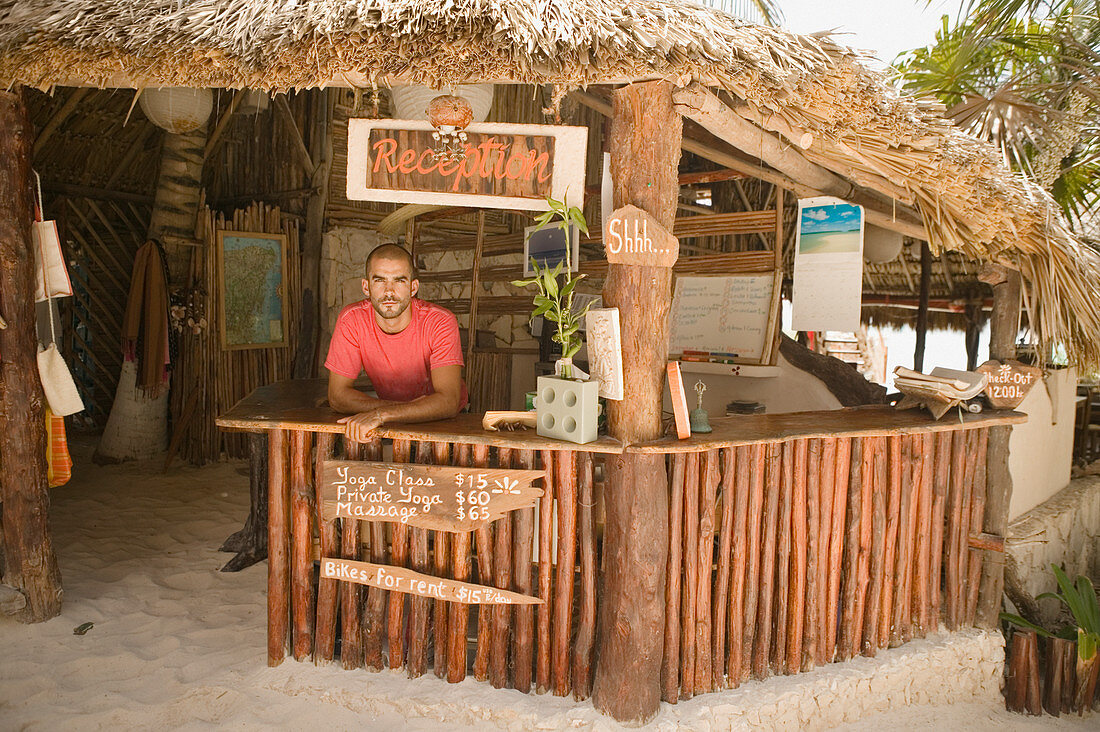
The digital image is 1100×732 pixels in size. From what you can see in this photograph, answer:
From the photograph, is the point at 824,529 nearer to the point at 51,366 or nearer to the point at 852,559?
the point at 852,559

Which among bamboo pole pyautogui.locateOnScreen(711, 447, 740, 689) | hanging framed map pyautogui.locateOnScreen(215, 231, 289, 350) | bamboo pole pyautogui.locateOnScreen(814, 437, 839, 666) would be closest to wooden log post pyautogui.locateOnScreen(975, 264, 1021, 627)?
bamboo pole pyautogui.locateOnScreen(814, 437, 839, 666)

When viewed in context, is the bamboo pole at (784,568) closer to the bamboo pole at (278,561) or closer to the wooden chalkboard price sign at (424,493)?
the wooden chalkboard price sign at (424,493)

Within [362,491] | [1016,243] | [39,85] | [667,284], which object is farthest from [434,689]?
[1016,243]

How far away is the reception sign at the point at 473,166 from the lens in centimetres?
288

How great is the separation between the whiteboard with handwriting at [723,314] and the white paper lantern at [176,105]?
11.4ft

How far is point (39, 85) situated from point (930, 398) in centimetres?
443

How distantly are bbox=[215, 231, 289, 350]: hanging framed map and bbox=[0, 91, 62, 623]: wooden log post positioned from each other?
304 cm

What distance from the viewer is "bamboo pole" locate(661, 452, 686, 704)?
9.52ft

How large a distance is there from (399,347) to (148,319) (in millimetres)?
→ 3688

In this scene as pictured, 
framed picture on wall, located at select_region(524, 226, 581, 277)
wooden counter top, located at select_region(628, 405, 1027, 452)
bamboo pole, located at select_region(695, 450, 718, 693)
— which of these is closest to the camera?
wooden counter top, located at select_region(628, 405, 1027, 452)

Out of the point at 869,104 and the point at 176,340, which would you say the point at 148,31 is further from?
the point at 176,340

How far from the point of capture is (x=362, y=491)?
Result: 117 inches

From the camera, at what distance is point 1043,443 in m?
4.75

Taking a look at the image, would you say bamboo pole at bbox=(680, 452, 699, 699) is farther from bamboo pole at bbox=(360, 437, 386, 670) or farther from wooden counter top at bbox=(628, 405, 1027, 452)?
bamboo pole at bbox=(360, 437, 386, 670)
